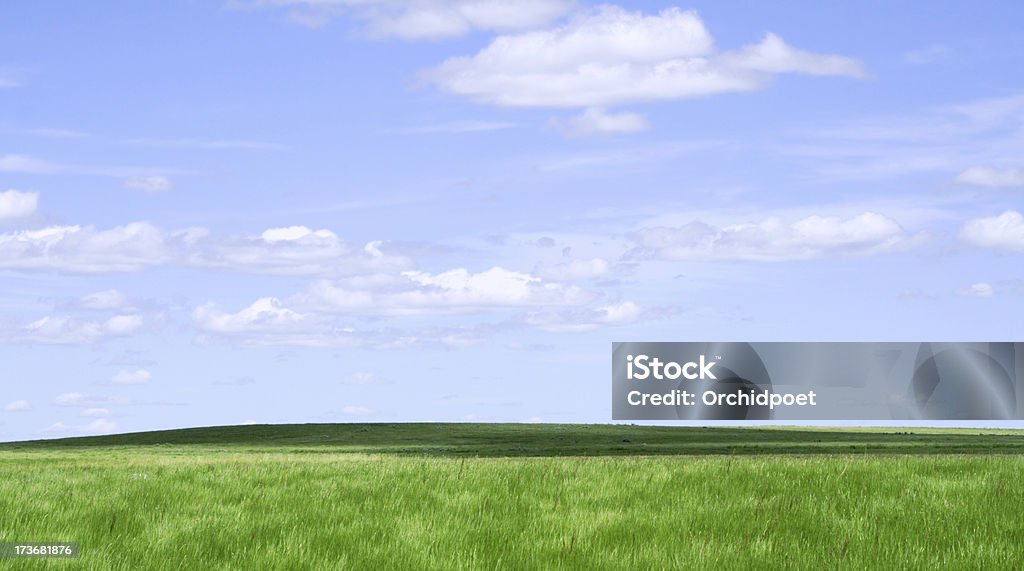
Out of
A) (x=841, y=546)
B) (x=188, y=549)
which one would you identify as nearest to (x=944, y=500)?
(x=841, y=546)

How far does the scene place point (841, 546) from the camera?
12.7 meters

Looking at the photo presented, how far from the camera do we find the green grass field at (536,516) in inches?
470

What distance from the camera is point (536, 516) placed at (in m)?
14.1

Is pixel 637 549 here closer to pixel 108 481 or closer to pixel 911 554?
pixel 911 554

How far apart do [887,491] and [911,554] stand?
446 centimetres

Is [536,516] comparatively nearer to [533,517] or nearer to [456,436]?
[533,517]

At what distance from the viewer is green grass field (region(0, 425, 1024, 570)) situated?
11930mm

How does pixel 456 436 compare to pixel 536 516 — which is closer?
pixel 536 516

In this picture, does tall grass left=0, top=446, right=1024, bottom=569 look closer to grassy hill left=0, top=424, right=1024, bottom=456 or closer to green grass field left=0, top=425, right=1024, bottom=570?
green grass field left=0, top=425, right=1024, bottom=570

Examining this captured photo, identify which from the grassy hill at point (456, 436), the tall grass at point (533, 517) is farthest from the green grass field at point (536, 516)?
the grassy hill at point (456, 436)

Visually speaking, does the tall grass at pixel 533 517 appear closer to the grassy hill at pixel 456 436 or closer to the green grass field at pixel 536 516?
the green grass field at pixel 536 516

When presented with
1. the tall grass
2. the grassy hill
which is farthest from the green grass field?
the grassy hill

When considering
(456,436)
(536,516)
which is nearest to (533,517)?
(536,516)

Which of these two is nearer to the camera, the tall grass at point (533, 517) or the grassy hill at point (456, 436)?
the tall grass at point (533, 517)
